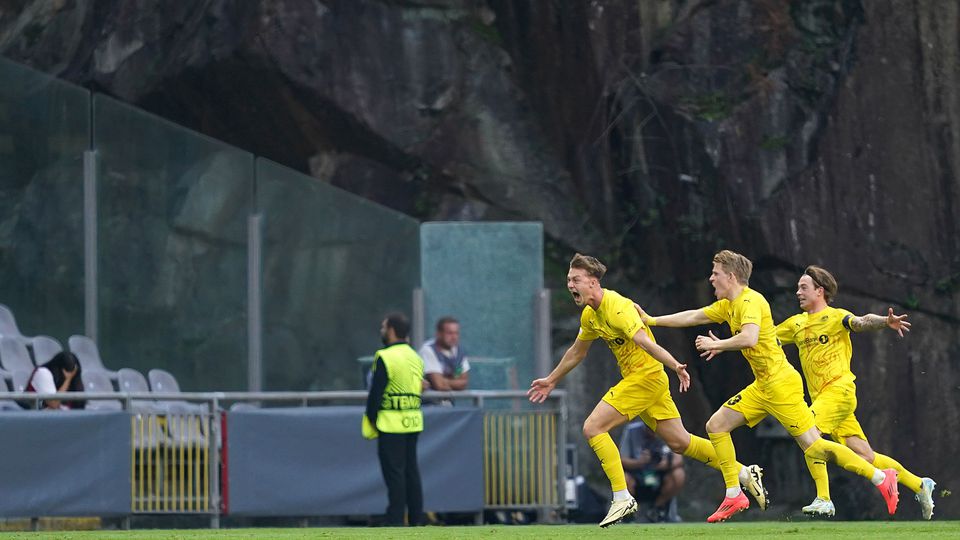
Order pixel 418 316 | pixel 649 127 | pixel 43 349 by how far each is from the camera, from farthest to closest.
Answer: pixel 649 127 < pixel 418 316 < pixel 43 349

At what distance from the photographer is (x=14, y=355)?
17.5m

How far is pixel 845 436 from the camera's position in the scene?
13961mm

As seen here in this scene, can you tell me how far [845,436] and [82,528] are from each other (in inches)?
271

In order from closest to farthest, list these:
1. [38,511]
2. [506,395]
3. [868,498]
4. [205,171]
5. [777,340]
→ [777,340] < [38,511] < [506,395] < [205,171] < [868,498]

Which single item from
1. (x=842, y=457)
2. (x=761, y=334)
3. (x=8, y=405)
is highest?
(x=761, y=334)

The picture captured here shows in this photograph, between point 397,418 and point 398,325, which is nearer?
point 397,418

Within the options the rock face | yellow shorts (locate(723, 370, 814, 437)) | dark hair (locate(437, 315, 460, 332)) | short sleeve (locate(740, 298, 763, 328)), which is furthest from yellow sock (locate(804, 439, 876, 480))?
the rock face

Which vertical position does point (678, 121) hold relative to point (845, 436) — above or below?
above

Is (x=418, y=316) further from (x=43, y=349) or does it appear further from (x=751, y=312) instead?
(x=751, y=312)

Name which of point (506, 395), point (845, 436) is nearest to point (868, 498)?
point (506, 395)

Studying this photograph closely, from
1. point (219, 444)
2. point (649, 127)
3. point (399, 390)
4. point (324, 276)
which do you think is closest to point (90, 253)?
point (324, 276)

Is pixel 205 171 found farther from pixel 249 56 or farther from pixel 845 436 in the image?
pixel 845 436

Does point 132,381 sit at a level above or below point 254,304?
below

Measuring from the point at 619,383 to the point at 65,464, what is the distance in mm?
5483
